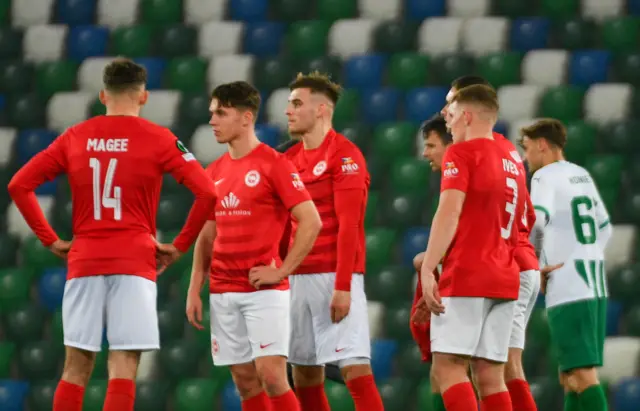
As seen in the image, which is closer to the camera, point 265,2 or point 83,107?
point 83,107

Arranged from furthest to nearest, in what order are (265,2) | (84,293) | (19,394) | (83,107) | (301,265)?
(265,2) < (83,107) < (19,394) < (301,265) < (84,293)

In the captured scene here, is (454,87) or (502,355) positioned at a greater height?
(454,87)

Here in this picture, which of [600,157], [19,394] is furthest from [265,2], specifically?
[19,394]

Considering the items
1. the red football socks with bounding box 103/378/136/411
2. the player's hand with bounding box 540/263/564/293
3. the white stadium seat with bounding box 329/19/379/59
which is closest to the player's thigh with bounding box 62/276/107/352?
the red football socks with bounding box 103/378/136/411

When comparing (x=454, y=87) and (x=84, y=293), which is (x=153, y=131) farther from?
(x=454, y=87)

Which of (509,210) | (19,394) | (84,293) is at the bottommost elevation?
(19,394)

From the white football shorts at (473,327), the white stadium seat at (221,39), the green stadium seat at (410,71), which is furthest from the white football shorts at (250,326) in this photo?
the white stadium seat at (221,39)

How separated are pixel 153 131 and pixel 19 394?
3.59 metres

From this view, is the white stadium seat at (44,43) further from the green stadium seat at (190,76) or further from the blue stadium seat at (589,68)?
the blue stadium seat at (589,68)

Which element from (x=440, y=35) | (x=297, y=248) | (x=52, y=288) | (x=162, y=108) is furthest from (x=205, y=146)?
(x=297, y=248)

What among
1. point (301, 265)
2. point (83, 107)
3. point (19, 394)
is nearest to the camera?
point (301, 265)

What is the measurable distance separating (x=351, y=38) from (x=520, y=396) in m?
4.51

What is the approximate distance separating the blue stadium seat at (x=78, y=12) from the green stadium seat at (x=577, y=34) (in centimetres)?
413

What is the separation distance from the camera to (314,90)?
5488mm
